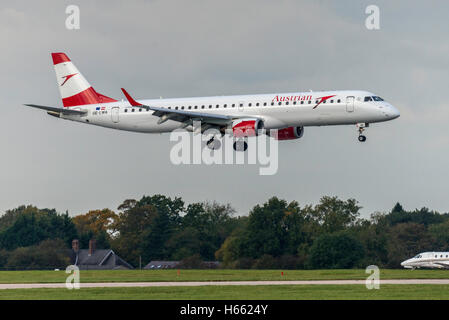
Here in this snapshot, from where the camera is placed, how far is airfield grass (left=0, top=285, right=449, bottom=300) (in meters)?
47.8

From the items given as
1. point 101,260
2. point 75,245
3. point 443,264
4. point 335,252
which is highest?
point 75,245

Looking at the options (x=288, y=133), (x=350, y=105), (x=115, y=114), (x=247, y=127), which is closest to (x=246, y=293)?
(x=247, y=127)

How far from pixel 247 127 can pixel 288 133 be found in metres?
7.13

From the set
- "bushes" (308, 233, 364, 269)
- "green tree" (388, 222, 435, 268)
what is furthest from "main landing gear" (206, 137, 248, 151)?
"green tree" (388, 222, 435, 268)

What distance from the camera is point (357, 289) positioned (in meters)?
52.3

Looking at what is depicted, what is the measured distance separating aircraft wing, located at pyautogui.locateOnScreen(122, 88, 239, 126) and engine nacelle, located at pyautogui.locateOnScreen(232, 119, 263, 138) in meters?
1.54

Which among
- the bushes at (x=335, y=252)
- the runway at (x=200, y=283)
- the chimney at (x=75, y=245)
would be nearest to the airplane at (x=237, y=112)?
the runway at (x=200, y=283)

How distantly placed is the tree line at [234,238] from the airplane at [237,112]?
28.3 meters

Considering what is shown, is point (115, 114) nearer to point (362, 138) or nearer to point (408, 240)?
point (362, 138)

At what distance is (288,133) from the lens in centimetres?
7856
